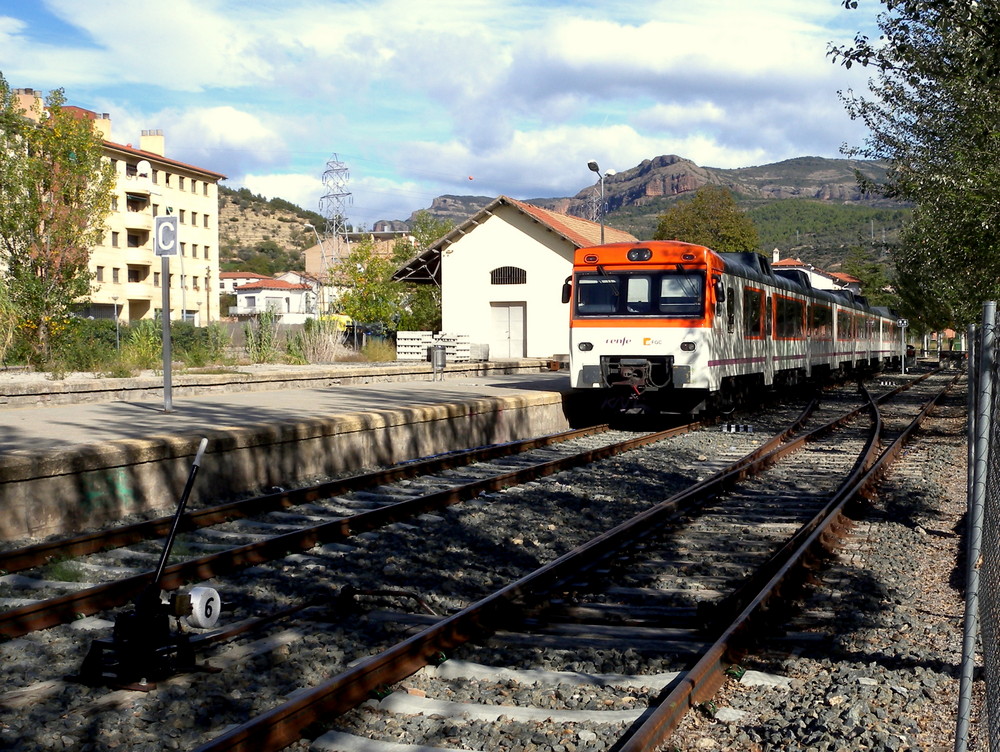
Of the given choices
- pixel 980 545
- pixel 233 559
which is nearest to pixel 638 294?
pixel 233 559

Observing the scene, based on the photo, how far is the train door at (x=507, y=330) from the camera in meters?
45.3

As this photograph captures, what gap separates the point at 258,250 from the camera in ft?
538

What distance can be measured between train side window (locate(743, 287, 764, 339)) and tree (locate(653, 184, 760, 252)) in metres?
33.9

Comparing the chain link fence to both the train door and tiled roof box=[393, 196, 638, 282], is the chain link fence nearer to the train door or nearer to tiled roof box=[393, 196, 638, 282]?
tiled roof box=[393, 196, 638, 282]

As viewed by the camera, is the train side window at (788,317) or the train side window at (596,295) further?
the train side window at (788,317)

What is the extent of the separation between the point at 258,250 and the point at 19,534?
161 meters

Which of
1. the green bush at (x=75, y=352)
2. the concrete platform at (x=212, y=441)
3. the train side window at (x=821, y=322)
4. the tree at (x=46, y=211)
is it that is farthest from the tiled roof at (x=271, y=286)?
the concrete platform at (x=212, y=441)

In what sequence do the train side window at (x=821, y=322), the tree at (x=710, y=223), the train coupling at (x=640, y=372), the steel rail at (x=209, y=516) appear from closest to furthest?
the steel rail at (x=209, y=516) < the train coupling at (x=640, y=372) < the train side window at (x=821, y=322) < the tree at (x=710, y=223)

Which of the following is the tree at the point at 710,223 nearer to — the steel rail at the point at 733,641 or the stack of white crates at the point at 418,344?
the stack of white crates at the point at 418,344

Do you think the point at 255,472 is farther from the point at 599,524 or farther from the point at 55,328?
the point at 55,328

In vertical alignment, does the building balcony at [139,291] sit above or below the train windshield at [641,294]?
above

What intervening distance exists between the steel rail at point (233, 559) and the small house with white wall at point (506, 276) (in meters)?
32.7

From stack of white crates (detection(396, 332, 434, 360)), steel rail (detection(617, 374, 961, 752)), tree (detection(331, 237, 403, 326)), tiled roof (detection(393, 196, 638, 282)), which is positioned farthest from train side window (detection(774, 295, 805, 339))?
tree (detection(331, 237, 403, 326))

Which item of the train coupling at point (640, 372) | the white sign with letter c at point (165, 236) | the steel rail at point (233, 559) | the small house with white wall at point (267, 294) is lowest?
the steel rail at point (233, 559)
